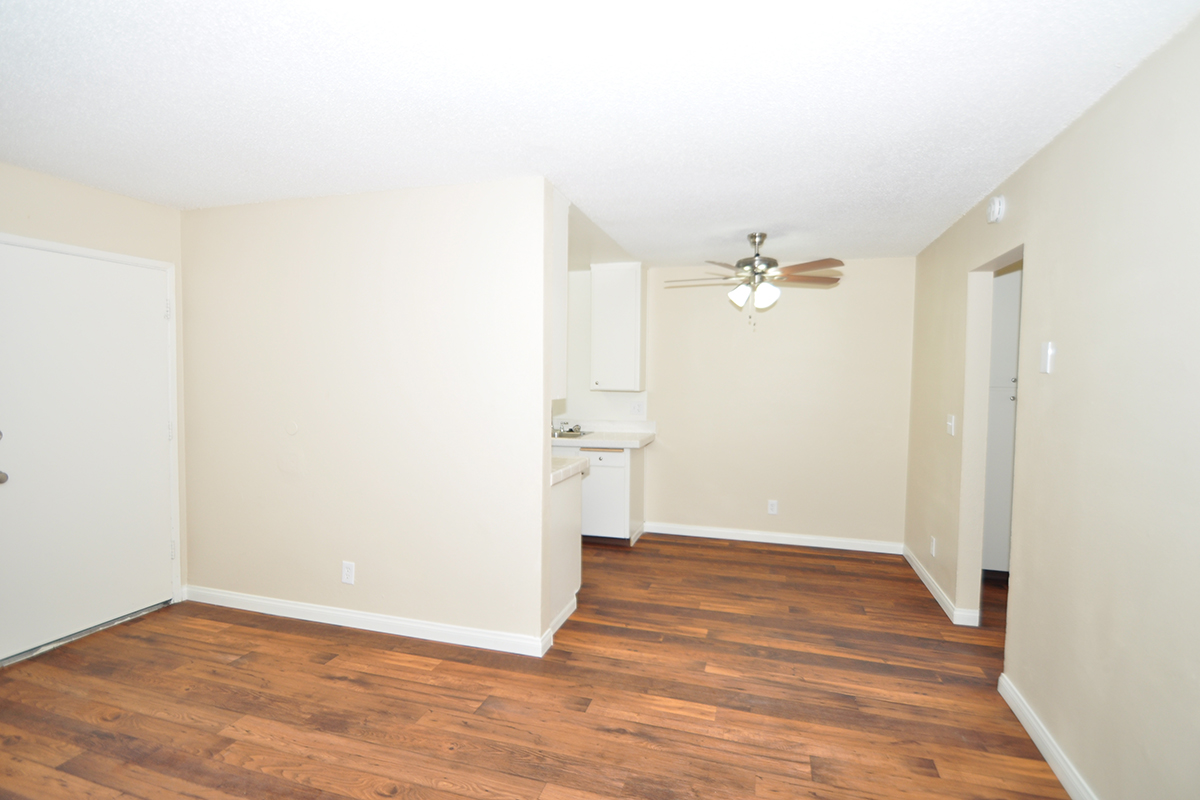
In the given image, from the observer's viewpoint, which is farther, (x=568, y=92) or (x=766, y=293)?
(x=766, y=293)

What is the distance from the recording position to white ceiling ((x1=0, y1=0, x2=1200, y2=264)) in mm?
1576

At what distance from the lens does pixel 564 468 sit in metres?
3.29

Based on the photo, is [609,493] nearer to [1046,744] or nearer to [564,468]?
[564,468]

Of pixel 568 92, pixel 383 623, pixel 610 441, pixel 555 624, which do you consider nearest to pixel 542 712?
pixel 555 624

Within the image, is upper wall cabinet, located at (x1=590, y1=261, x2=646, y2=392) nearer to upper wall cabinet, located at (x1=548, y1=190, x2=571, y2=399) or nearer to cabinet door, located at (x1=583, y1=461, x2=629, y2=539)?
cabinet door, located at (x1=583, y1=461, x2=629, y2=539)

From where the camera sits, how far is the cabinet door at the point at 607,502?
4844 millimetres

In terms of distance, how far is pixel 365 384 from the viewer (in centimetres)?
320

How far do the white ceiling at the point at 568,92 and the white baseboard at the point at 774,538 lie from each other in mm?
2882

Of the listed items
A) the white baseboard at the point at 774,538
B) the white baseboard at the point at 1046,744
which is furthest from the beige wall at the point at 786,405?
the white baseboard at the point at 1046,744

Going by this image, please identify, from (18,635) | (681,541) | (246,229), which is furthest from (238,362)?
(681,541)

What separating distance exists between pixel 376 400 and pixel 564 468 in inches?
43.5

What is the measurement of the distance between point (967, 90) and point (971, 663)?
2.67m

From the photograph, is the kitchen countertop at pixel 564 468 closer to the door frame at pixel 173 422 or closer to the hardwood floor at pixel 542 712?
the hardwood floor at pixel 542 712

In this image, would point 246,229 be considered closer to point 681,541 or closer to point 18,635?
point 18,635
